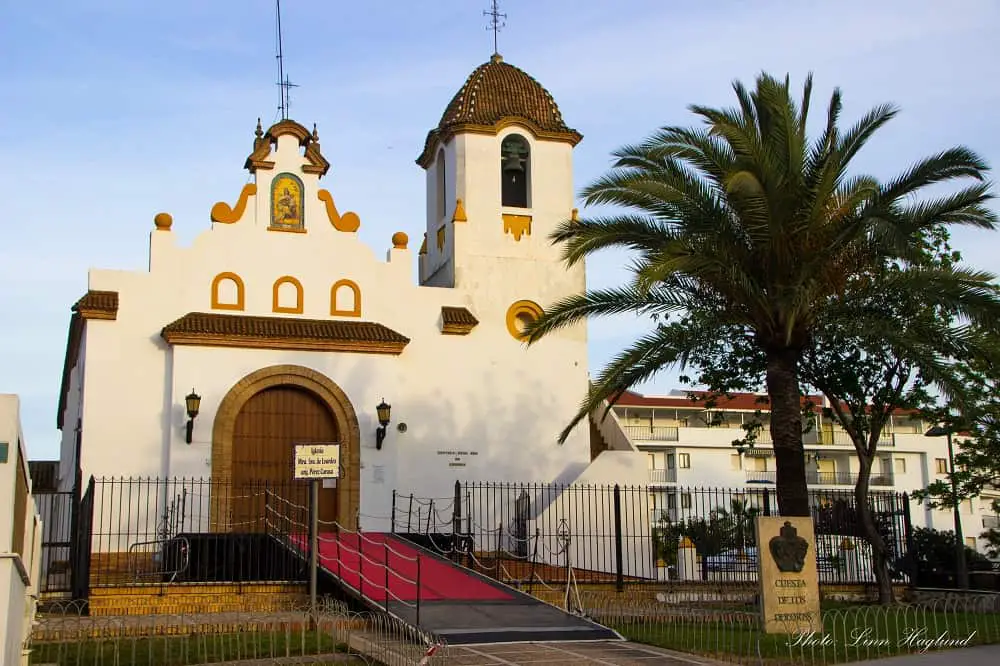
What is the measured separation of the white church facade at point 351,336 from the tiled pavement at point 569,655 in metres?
9.90

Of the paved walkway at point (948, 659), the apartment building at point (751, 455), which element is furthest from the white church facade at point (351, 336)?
the apartment building at point (751, 455)

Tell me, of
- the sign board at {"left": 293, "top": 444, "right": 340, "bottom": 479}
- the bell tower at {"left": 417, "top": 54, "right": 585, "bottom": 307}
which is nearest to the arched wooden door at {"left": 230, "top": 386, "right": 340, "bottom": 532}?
the bell tower at {"left": 417, "top": 54, "right": 585, "bottom": 307}

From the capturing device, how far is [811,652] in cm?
1313

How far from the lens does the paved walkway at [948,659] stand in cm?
1253

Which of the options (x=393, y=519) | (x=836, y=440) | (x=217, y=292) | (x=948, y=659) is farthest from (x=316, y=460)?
(x=836, y=440)

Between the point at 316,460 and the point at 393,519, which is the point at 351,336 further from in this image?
the point at 316,460

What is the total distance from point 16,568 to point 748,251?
1098cm

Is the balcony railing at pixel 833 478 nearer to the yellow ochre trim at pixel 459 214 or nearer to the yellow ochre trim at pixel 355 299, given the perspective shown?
the yellow ochre trim at pixel 459 214

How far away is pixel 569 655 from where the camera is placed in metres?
13.0

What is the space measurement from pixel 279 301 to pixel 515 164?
20.7 ft

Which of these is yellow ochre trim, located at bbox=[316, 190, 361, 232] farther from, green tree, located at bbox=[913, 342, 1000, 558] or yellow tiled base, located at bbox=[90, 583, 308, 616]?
green tree, located at bbox=[913, 342, 1000, 558]

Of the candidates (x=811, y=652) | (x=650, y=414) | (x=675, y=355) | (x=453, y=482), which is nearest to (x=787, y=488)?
(x=675, y=355)

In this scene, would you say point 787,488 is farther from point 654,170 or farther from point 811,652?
point 654,170

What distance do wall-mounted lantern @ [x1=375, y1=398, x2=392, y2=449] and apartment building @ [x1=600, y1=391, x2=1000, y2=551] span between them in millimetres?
41077
